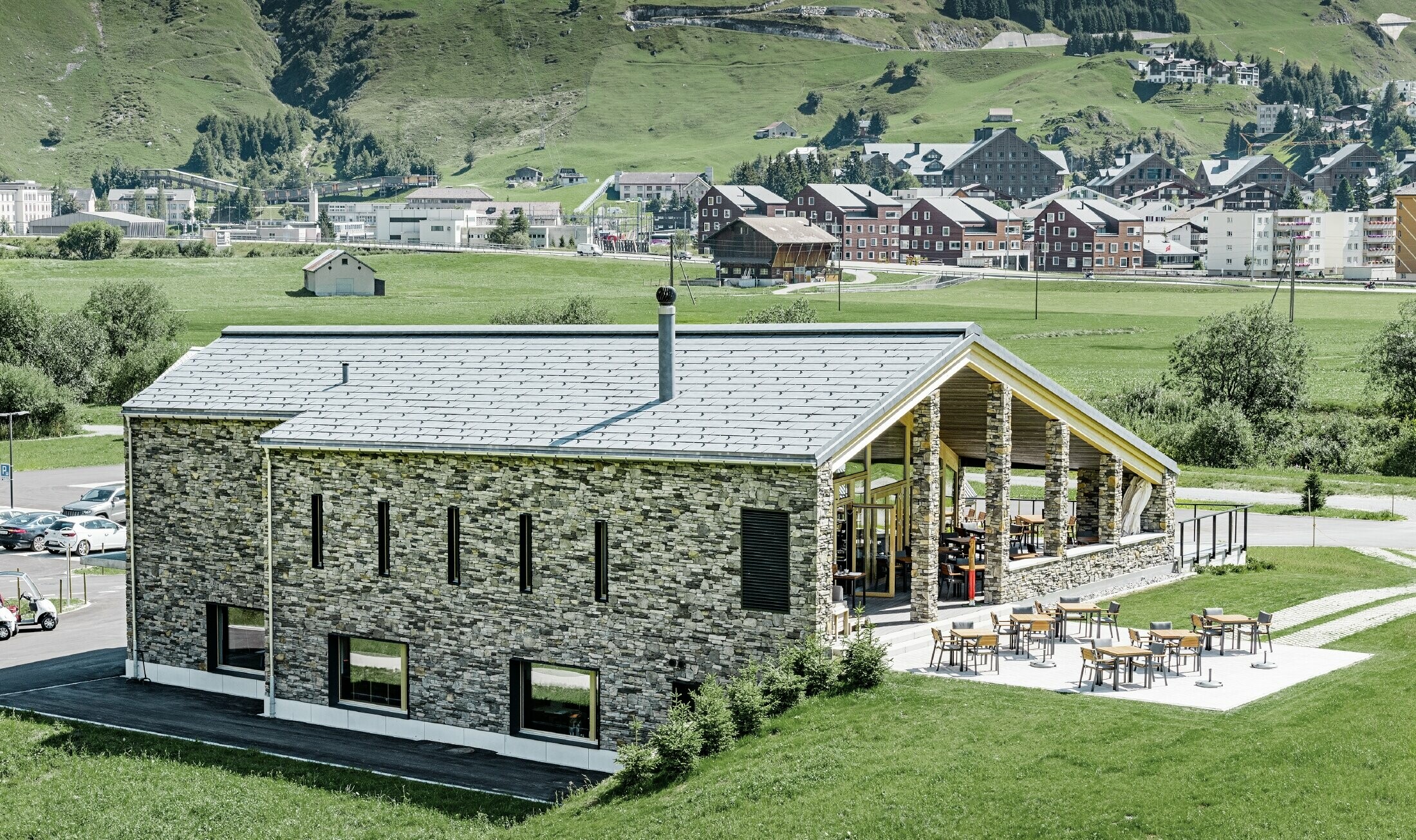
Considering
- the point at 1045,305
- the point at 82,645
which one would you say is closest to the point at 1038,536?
the point at 82,645

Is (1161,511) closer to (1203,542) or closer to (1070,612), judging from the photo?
(1203,542)

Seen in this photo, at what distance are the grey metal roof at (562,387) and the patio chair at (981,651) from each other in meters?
4.47

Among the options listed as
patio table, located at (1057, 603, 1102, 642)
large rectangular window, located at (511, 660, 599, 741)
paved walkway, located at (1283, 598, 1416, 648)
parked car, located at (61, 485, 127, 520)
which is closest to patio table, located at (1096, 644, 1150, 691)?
patio table, located at (1057, 603, 1102, 642)

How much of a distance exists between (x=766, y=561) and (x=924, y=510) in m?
4.51

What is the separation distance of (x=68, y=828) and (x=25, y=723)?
6344 millimetres

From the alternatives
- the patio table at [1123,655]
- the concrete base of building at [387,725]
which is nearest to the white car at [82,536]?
the concrete base of building at [387,725]

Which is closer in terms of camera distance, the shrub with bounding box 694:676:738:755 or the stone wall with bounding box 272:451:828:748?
the shrub with bounding box 694:676:738:755

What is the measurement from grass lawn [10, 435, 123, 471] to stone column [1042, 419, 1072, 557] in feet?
180

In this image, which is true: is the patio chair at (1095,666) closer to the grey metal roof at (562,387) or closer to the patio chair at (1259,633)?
the patio chair at (1259,633)

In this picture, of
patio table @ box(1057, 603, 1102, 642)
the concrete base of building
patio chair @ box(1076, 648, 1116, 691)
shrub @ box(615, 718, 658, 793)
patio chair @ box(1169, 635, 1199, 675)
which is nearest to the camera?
shrub @ box(615, 718, 658, 793)

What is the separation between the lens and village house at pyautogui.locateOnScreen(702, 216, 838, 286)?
180500 mm

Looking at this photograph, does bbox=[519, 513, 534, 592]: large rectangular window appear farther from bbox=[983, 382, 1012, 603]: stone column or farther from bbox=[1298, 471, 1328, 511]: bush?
bbox=[1298, 471, 1328, 511]: bush

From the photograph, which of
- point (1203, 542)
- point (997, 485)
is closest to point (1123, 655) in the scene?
point (997, 485)

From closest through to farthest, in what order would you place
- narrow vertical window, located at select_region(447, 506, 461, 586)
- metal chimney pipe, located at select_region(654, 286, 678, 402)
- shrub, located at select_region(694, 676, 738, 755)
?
shrub, located at select_region(694, 676, 738, 755)
metal chimney pipe, located at select_region(654, 286, 678, 402)
narrow vertical window, located at select_region(447, 506, 461, 586)
